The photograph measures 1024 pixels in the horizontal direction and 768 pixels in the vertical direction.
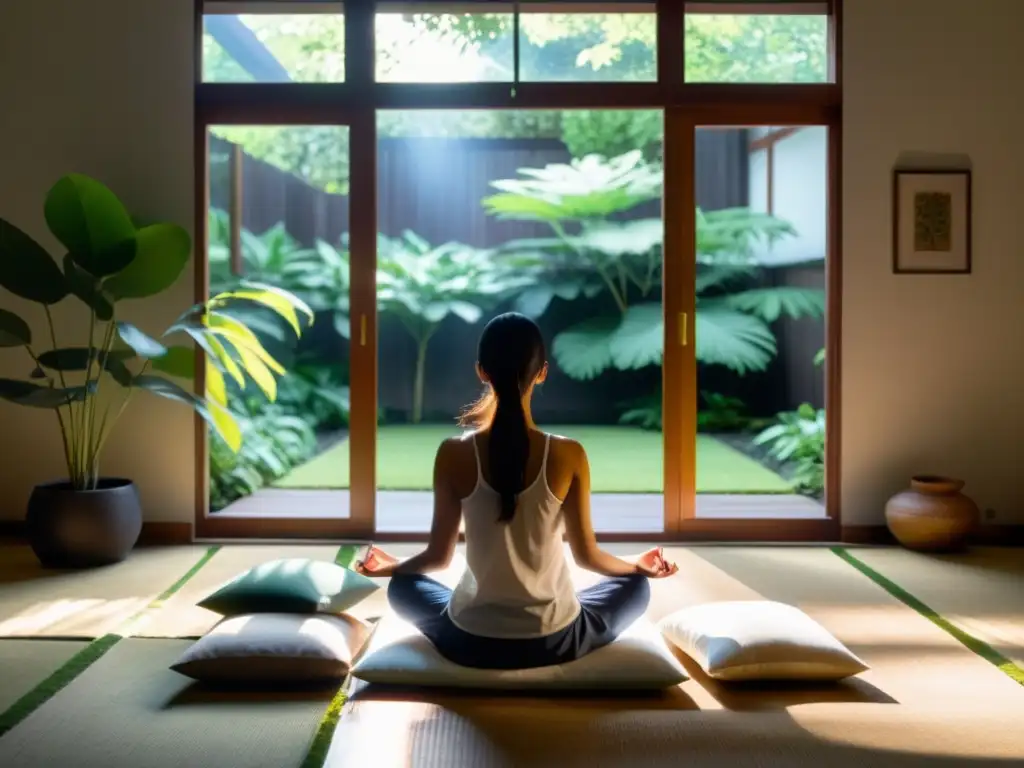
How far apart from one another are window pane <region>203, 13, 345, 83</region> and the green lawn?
2.11 m

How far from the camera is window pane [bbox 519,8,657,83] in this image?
4559mm

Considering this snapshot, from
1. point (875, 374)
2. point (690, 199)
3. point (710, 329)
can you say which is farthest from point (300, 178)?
point (875, 374)

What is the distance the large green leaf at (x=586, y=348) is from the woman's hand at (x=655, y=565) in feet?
14.2

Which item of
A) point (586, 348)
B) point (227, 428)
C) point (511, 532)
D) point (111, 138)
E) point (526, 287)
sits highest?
point (111, 138)

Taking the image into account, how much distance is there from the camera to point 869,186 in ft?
14.9

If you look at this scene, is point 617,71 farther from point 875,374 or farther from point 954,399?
point 954,399

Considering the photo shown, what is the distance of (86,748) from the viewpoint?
2.29 m

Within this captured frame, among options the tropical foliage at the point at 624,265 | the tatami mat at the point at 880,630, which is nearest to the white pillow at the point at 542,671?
the tatami mat at the point at 880,630

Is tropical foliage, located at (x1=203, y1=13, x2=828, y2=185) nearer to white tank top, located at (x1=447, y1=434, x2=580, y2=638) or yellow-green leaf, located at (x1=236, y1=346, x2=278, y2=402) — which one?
yellow-green leaf, located at (x1=236, y1=346, x2=278, y2=402)

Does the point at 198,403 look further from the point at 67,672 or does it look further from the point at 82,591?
the point at 67,672

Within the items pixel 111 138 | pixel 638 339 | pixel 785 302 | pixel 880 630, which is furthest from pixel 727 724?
pixel 638 339

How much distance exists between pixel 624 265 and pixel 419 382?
5.31 ft

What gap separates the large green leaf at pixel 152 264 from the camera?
13.3 ft

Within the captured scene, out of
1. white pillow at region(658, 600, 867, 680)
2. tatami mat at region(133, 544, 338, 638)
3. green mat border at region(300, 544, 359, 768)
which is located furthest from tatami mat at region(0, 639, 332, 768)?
white pillow at region(658, 600, 867, 680)
